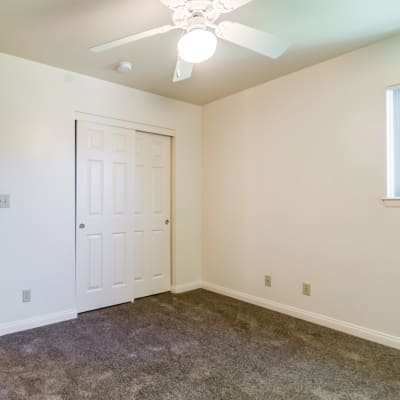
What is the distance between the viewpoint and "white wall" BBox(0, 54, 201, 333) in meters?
2.75

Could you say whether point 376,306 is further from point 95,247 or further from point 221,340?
point 95,247

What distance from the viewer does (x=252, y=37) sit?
179 centimetres

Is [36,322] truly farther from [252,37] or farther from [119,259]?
[252,37]

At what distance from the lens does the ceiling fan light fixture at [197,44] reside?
1.62m

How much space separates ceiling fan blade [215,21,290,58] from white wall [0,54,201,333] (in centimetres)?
187

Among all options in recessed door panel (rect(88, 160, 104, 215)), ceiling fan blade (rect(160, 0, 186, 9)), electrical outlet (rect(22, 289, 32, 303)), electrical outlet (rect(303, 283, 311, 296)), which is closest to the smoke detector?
recessed door panel (rect(88, 160, 104, 215))

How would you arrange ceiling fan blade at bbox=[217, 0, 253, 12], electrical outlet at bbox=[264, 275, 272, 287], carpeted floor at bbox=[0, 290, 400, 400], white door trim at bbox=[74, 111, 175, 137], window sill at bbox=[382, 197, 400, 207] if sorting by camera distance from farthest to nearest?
electrical outlet at bbox=[264, 275, 272, 287], white door trim at bbox=[74, 111, 175, 137], window sill at bbox=[382, 197, 400, 207], carpeted floor at bbox=[0, 290, 400, 400], ceiling fan blade at bbox=[217, 0, 253, 12]

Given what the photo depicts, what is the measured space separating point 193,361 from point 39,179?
6.79 feet

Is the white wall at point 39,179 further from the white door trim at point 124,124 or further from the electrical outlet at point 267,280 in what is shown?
the electrical outlet at point 267,280

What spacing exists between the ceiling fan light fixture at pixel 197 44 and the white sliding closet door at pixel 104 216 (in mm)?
1864

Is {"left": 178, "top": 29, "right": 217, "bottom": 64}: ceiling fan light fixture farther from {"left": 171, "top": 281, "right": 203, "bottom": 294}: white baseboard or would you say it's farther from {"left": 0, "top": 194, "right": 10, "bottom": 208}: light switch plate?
{"left": 171, "top": 281, "right": 203, "bottom": 294}: white baseboard

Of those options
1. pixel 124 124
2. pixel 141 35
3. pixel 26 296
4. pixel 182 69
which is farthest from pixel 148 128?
pixel 26 296

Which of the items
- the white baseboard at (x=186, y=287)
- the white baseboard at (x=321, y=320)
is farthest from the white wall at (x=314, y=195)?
the white baseboard at (x=186, y=287)

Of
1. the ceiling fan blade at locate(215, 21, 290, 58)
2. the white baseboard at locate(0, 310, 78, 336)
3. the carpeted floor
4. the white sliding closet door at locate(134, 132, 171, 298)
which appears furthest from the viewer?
the white sliding closet door at locate(134, 132, 171, 298)
